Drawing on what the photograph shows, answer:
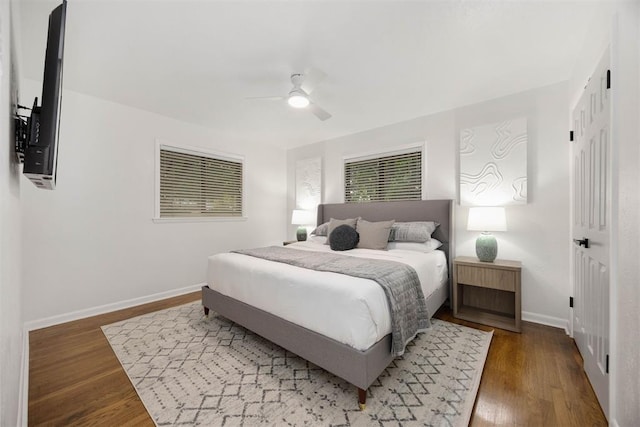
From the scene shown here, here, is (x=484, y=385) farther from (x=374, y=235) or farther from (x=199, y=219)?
(x=199, y=219)

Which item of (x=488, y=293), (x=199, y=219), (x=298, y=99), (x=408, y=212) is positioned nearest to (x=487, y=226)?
(x=488, y=293)

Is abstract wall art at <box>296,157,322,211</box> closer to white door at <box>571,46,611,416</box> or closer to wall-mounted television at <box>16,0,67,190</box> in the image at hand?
white door at <box>571,46,611,416</box>

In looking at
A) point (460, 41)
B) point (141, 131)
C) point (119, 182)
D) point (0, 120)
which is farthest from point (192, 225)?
point (460, 41)

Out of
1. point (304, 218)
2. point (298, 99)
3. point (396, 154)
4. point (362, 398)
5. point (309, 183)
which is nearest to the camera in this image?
point (362, 398)

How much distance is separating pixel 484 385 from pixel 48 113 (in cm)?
307

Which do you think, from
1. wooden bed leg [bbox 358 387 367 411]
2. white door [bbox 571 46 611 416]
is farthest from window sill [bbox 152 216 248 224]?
white door [bbox 571 46 611 416]

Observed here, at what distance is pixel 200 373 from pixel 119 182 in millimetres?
2637

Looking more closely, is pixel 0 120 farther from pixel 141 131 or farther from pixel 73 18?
pixel 141 131

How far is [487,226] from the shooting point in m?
2.78

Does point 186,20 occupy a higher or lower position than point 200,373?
Answer: higher

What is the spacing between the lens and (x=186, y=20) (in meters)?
1.87

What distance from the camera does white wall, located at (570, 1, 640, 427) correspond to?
122cm

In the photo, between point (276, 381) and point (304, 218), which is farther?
point (304, 218)

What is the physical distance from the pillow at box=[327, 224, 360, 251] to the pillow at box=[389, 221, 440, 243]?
47 centimetres
